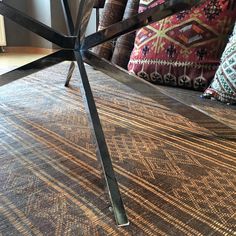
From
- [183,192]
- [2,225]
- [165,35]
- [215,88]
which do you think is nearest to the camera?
[2,225]

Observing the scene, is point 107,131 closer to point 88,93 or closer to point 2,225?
point 88,93

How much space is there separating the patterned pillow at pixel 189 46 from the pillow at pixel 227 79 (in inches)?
4.6

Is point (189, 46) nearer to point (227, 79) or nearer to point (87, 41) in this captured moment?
point (227, 79)

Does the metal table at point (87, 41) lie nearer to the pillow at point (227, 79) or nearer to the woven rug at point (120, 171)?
the woven rug at point (120, 171)

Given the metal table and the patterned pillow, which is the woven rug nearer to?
the metal table

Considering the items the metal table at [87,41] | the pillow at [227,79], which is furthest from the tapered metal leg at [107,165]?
the pillow at [227,79]

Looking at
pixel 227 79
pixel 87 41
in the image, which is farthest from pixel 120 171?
pixel 227 79

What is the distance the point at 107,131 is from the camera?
0.84m

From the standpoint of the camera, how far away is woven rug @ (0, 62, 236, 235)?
0.47m

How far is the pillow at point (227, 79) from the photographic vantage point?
1043 millimetres

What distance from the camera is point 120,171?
2.06ft

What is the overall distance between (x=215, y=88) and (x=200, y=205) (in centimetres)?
69

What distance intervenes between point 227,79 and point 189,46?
11.1 inches

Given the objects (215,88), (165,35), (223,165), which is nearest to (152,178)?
(223,165)
